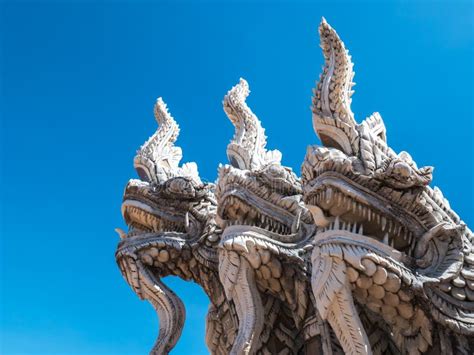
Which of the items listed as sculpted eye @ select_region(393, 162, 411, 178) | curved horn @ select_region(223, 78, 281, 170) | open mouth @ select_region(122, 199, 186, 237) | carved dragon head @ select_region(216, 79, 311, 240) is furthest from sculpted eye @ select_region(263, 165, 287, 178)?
sculpted eye @ select_region(393, 162, 411, 178)

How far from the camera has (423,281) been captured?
6.88m

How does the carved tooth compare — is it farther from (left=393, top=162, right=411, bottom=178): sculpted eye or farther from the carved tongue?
(left=393, top=162, right=411, bottom=178): sculpted eye

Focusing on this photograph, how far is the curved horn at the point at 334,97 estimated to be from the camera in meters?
7.97

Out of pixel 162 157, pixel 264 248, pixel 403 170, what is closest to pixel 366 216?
pixel 403 170

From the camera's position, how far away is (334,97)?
27.1ft

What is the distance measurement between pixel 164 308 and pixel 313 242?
2.71m

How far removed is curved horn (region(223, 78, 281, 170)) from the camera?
10570 millimetres

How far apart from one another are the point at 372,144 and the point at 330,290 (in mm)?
1673

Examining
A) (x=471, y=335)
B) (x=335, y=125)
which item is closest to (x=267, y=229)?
(x=335, y=125)

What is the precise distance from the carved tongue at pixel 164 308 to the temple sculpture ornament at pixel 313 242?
15 mm

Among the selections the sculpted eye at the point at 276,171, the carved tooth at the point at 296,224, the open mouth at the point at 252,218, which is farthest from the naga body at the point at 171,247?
the carved tooth at the point at 296,224

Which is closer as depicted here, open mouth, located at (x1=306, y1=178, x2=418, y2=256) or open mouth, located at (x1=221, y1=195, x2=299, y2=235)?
open mouth, located at (x1=306, y1=178, x2=418, y2=256)

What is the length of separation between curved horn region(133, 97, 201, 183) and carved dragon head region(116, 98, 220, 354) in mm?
17

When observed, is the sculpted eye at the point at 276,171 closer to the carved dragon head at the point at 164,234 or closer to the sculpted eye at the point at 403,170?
the carved dragon head at the point at 164,234
